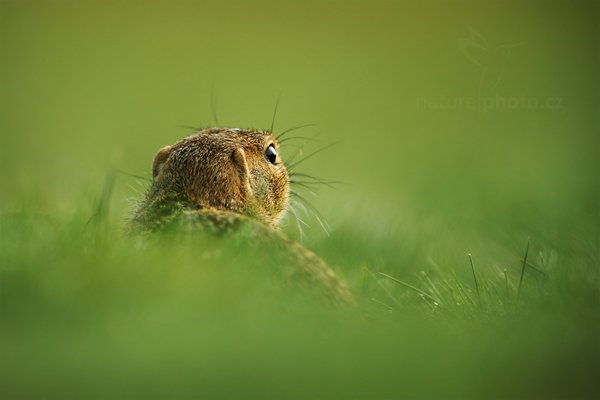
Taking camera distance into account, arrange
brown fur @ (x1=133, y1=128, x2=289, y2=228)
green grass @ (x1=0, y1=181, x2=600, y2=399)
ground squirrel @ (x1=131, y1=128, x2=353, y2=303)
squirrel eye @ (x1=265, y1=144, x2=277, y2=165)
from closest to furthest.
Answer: green grass @ (x1=0, y1=181, x2=600, y2=399), ground squirrel @ (x1=131, y1=128, x2=353, y2=303), brown fur @ (x1=133, y1=128, x2=289, y2=228), squirrel eye @ (x1=265, y1=144, x2=277, y2=165)

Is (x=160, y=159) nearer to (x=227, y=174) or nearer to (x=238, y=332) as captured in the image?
(x=227, y=174)

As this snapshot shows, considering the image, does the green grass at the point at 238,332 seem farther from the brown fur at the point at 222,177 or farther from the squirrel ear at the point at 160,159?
the squirrel ear at the point at 160,159

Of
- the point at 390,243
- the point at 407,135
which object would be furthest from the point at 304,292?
the point at 407,135

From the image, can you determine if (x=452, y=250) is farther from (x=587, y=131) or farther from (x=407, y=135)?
(x=407, y=135)

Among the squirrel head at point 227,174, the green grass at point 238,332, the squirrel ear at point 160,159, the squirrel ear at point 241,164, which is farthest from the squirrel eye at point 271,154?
the green grass at point 238,332

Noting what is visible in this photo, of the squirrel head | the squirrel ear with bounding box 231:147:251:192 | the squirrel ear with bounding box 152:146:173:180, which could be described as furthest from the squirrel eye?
the squirrel ear with bounding box 152:146:173:180

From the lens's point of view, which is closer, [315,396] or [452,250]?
[315,396]

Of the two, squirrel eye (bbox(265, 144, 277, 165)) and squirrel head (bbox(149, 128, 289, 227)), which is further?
squirrel eye (bbox(265, 144, 277, 165))

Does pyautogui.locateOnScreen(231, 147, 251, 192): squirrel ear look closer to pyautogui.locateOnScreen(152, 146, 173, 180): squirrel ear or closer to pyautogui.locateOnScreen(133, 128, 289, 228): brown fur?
pyautogui.locateOnScreen(133, 128, 289, 228): brown fur
